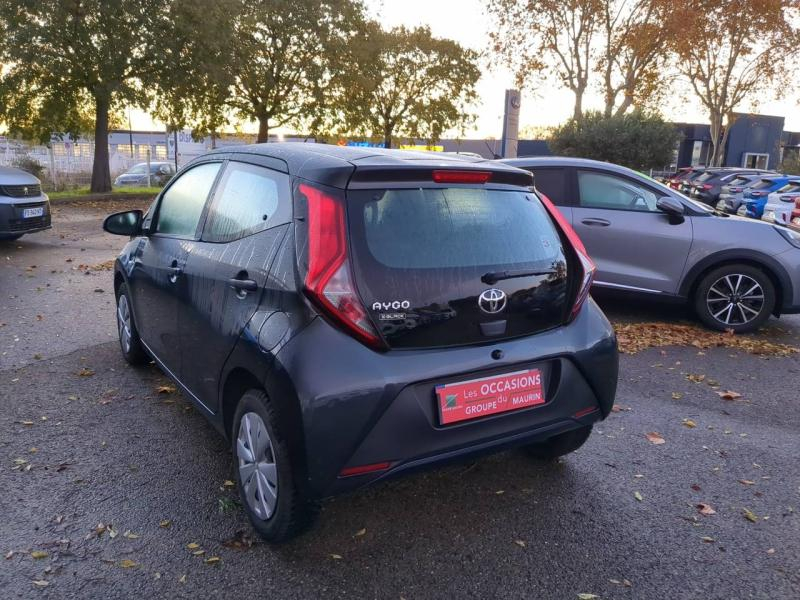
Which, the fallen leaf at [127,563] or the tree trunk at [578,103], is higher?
the tree trunk at [578,103]

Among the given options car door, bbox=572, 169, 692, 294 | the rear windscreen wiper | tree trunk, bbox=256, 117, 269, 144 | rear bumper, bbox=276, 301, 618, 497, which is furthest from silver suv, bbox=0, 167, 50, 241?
tree trunk, bbox=256, 117, 269, 144

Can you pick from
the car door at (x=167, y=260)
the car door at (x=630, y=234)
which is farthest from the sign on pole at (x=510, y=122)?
the car door at (x=167, y=260)

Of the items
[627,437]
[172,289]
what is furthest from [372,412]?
[627,437]

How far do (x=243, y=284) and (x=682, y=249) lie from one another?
5.17 meters

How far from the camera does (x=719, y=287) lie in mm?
6691

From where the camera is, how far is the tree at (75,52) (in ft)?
61.1

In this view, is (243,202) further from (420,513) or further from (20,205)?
(20,205)

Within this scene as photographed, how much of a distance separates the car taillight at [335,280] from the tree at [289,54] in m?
24.5

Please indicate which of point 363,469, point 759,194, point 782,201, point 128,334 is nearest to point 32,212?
point 128,334

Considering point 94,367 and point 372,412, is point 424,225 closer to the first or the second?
point 372,412

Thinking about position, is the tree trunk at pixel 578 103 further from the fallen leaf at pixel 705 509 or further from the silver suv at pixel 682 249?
the fallen leaf at pixel 705 509

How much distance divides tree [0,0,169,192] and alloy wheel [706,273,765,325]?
61.7ft

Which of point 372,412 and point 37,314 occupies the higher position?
point 372,412

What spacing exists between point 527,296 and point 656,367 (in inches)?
122
